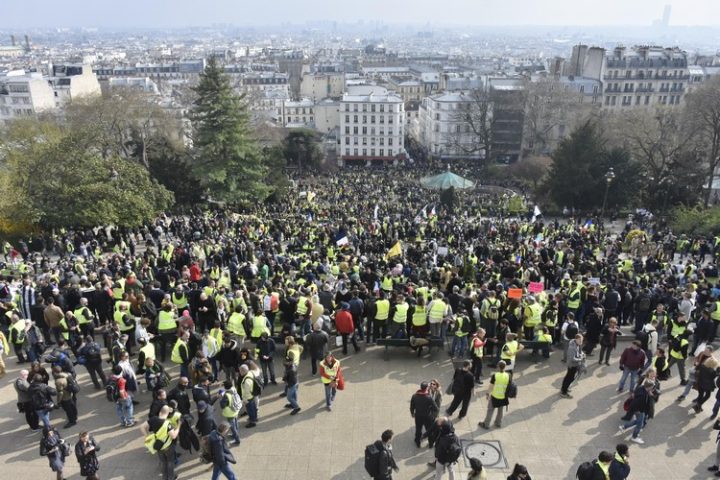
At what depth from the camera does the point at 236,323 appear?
42.1ft

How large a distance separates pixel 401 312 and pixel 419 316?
0.45 m

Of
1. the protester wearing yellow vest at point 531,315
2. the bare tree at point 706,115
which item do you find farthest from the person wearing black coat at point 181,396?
the bare tree at point 706,115

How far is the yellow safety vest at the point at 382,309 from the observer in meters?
13.7

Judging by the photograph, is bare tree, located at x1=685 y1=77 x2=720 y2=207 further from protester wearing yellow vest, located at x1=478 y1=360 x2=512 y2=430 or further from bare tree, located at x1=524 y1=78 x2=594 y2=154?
protester wearing yellow vest, located at x1=478 y1=360 x2=512 y2=430

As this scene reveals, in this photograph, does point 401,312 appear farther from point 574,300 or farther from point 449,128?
point 449,128

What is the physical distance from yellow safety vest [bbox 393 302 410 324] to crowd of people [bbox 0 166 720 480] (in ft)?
0.25

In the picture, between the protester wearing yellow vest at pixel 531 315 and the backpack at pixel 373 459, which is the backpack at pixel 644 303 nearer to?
the protester wearing yellow vest at pixel 531 315

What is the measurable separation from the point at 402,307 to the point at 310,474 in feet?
15.8

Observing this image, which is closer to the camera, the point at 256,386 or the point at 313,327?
the point at 256,386

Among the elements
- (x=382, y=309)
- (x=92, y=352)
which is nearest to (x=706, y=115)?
(x=382, y=309)

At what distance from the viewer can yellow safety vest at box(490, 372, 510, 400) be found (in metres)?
10.5

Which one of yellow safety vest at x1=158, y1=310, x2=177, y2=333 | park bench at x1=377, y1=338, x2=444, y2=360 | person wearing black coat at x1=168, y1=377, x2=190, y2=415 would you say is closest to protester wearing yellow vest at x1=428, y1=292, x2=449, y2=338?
park bench at x1=377, y1=338, x2=444, y2=360

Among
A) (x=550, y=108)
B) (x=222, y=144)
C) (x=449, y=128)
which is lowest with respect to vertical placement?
(x=449, y=128)

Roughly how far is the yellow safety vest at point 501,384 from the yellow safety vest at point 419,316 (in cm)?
318
